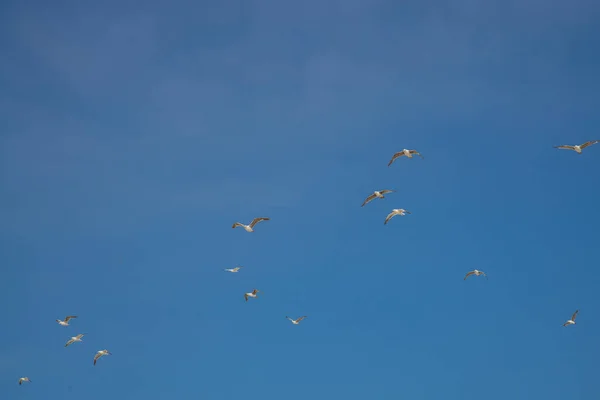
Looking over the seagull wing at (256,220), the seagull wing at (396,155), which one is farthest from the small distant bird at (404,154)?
the seagull wing at (256,220)

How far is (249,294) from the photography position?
105 metres

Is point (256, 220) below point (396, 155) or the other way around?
below

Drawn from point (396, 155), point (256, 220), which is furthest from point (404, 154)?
point (256, 220)

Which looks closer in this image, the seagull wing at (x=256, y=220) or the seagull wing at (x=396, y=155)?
the seagull wing at (x=396, y=155)

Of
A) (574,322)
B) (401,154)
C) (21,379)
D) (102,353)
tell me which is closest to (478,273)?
(574,322)

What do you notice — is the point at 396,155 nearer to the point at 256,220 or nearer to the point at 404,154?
the point at 404,154

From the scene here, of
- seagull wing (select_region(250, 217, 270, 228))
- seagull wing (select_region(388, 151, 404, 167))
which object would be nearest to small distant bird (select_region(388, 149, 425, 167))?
seagull wing (select_region(388, 151, 404, 167))

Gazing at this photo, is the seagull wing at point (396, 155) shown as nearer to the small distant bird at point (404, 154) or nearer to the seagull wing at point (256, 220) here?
the small distant bird at point (404, 154)

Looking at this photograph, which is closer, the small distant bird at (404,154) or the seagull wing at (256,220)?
the small distant bird at (404,154)

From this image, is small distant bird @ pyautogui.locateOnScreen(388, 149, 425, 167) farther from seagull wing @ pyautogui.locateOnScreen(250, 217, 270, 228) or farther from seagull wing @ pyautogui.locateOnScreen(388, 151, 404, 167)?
seagull wing @ pyautogui.locateOnScreen(250, 217, 270, 228)

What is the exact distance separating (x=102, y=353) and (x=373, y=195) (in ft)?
132

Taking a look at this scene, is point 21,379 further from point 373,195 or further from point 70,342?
point 373,195

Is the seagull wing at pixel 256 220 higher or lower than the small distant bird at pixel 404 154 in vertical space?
lower

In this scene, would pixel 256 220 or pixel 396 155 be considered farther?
pixel 256 220
